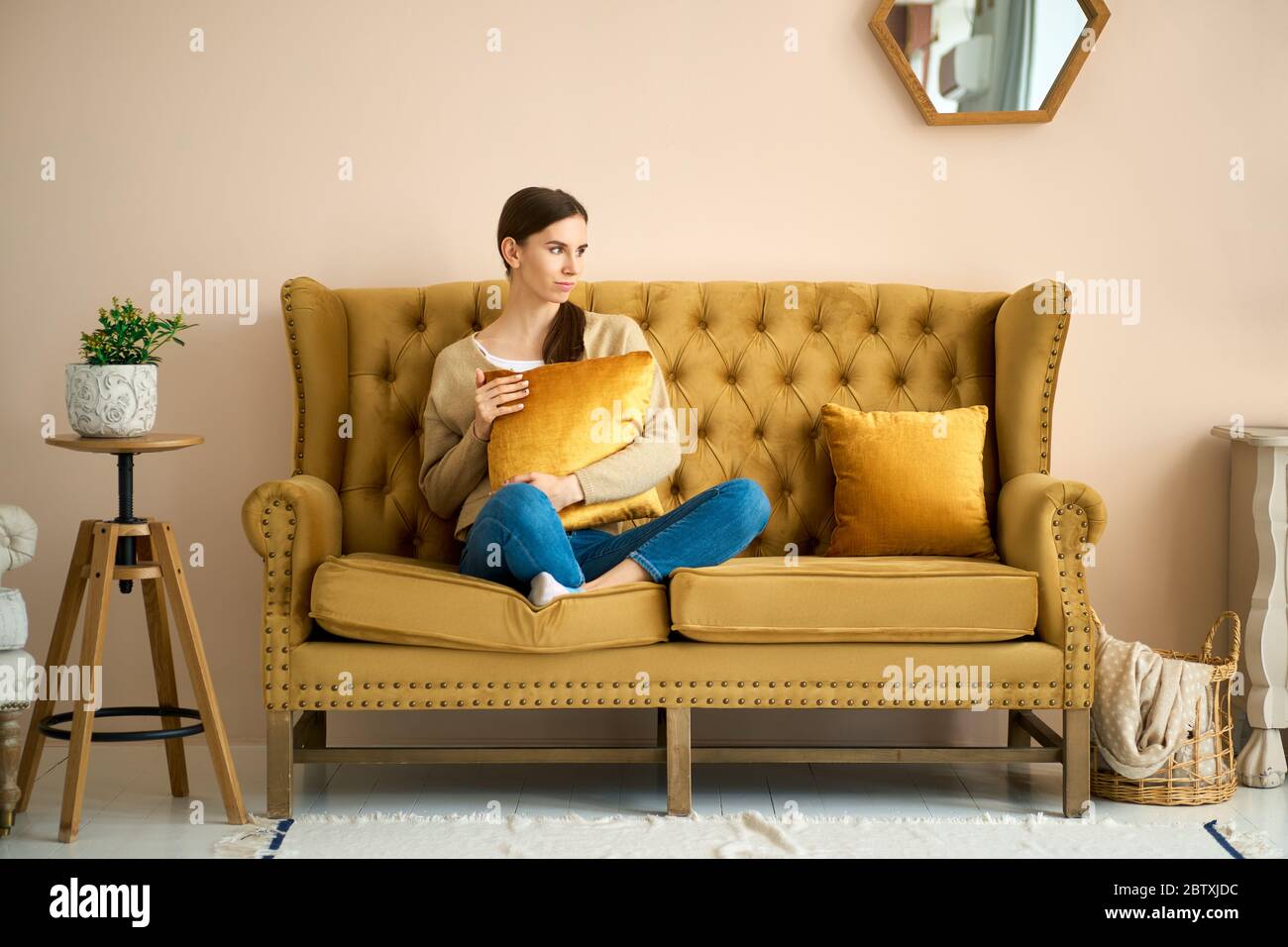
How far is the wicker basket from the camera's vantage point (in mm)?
2418

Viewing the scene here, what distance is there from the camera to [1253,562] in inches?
109

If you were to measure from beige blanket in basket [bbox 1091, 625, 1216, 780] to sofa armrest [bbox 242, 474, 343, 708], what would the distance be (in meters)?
1.54

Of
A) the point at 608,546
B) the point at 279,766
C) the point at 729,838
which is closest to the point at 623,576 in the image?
the point at 608,546

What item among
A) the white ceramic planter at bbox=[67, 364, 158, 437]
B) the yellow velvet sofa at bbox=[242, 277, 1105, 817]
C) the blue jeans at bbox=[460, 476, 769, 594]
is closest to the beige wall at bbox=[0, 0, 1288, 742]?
the yellow velvet sofa at bbox=[242, 277, 1105, 817]

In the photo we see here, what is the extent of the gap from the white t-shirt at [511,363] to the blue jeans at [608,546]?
360mm

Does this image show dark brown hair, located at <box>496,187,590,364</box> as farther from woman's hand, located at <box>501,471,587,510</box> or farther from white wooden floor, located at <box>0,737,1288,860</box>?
white wooden floor, located at <box>0,737,1288,860</box>

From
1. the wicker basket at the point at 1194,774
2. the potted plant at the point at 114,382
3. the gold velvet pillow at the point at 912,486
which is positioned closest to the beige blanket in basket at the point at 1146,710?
the wicker basket at the point at 1194,774

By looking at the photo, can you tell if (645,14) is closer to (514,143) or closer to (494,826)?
(514,143)

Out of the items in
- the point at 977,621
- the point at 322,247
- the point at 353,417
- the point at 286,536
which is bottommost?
the point at 977,621

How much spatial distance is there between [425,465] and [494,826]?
2.53 ft

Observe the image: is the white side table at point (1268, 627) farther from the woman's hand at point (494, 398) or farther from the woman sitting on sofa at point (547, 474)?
the woman's hand at point (494, 398)

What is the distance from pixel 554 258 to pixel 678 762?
1050mm

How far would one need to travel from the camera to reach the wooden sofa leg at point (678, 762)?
2303mm
